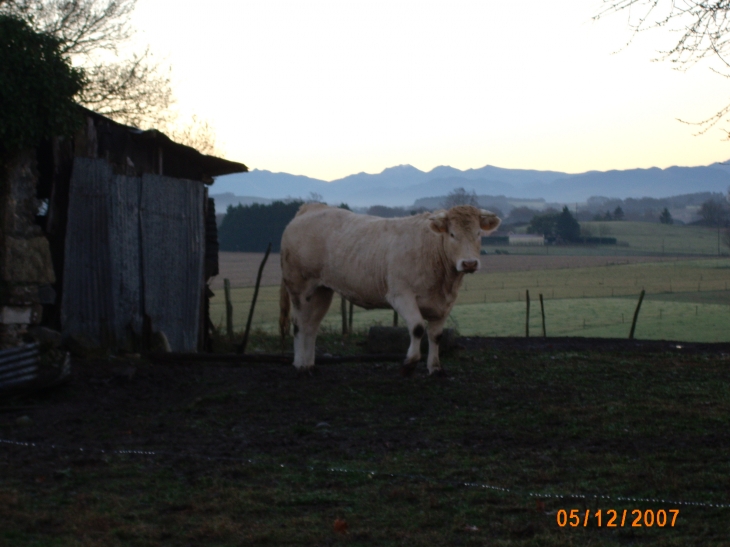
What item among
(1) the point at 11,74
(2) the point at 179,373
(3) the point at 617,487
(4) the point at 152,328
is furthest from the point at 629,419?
(1) the point at 11,74

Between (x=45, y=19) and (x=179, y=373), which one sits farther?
(x=45, y=19)

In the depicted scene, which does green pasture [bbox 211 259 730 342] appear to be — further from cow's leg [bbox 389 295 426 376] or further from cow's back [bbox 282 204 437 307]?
cow's leg [bbox 389 295 426 376]

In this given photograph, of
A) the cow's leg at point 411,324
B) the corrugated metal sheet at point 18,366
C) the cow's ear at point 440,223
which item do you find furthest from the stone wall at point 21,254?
the cow's ear at point 440,223

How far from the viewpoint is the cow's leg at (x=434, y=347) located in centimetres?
1006

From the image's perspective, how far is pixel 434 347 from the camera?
10.2 meters

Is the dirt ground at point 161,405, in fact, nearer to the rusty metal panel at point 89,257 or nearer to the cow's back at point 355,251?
the rusty metal panel at point 89,257

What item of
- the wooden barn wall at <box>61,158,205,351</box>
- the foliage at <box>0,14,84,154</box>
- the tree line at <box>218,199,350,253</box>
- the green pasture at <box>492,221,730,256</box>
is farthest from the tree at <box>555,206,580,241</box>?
the foliage at <box>0,14,84,154</box>

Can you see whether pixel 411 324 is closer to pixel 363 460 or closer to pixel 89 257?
pixel 363 460

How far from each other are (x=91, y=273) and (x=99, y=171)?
4.38 feet

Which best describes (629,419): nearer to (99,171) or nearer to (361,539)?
(361,539)

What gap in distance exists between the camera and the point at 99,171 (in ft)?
34.5

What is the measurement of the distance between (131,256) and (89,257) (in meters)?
0.72

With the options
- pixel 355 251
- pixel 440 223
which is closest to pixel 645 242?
pixel 355 251

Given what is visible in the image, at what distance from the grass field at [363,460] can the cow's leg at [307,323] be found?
0.31 meters
